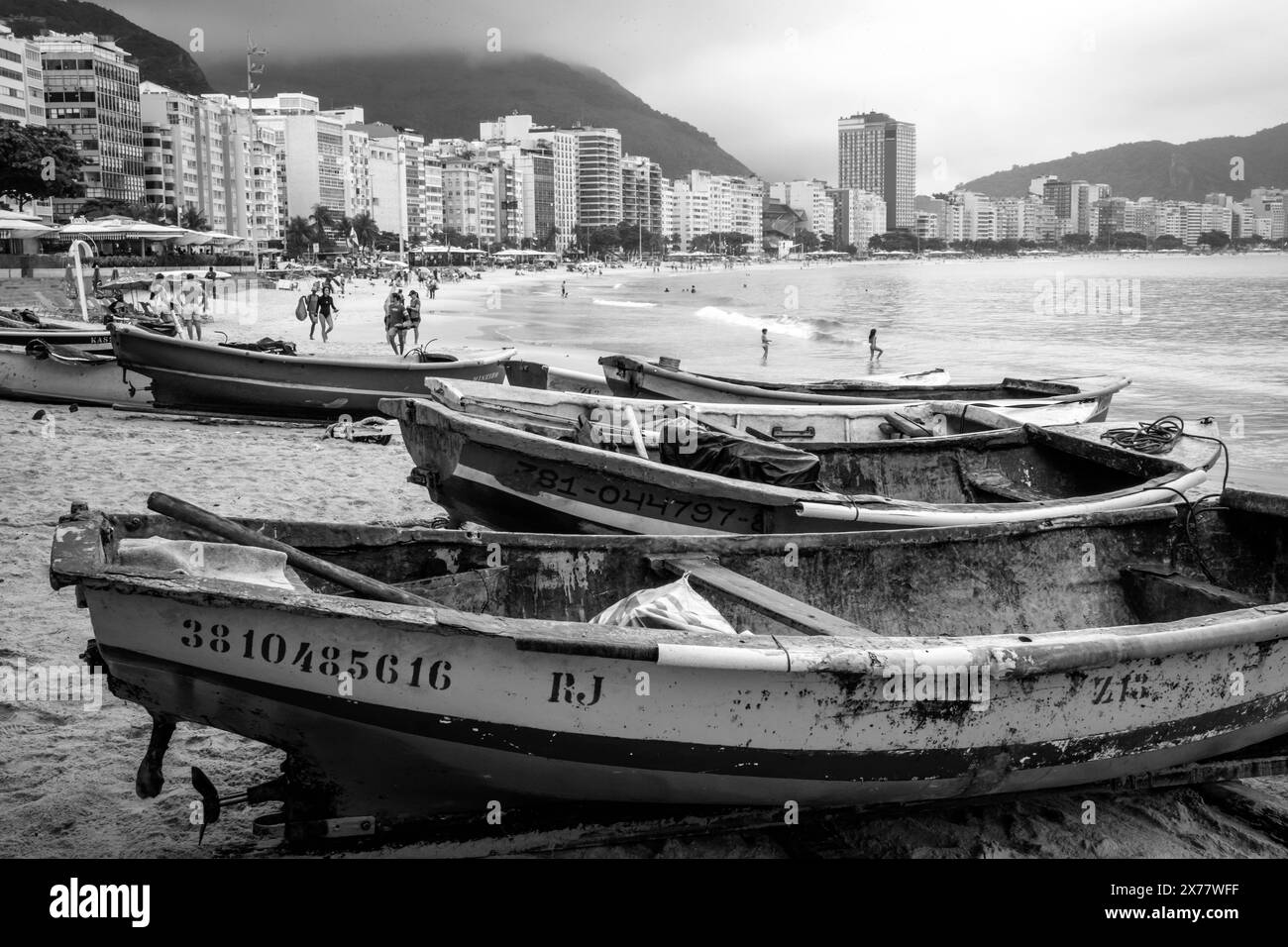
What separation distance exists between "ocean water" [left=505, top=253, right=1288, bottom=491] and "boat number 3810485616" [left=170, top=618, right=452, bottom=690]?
11897mm

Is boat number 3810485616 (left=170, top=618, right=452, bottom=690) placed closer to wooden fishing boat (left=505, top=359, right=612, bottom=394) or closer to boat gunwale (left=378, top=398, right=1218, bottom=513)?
boat gunwale (left=378, top=398, right=1218, bottom=513)

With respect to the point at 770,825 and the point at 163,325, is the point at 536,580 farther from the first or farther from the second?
the point at 163,325

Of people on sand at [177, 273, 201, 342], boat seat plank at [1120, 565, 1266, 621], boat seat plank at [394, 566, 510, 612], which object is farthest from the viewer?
people on sand at [177, 273, 201, 342]

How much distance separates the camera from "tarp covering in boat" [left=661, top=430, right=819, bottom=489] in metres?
7.33

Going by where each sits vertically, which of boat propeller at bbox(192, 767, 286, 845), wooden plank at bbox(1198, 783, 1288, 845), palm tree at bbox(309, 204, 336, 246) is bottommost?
wooden plank at bbox(1198, 783, 1288, 845)

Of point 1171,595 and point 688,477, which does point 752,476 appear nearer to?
point 688,477

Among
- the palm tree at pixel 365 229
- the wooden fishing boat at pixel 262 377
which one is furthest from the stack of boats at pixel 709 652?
the palm tree at pixel 365 229

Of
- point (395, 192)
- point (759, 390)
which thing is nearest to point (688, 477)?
point (759, 390)

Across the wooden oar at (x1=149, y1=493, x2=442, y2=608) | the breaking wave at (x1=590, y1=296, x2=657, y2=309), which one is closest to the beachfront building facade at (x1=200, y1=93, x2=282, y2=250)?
the breaking wave at (x1=590, y1=296, x2=657, y2=309)

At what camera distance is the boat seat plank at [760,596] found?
14.5 feet

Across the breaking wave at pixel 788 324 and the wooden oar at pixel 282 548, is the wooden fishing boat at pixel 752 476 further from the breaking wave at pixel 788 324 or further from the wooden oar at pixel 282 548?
the breaking wave at pixel 788 324

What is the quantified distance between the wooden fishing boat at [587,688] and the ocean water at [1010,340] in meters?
10.0

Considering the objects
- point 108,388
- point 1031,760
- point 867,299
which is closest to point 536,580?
point 1031,760
